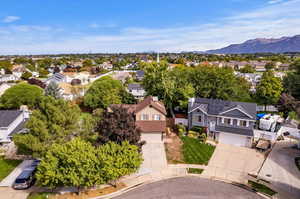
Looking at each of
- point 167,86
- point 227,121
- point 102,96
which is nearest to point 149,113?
point 167,86

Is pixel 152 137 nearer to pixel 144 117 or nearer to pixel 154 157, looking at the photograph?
pixel 144 117

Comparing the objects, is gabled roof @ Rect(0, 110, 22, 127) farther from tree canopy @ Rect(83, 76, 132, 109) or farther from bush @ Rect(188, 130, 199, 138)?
bush @ Rect(188, 130, 199, 138)

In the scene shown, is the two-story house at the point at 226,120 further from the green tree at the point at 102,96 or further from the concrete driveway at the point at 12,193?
the concrete driveway at the point at 12,193

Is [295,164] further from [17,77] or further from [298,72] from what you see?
[17,77]

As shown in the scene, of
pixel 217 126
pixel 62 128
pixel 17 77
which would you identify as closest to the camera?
pixel 62 128

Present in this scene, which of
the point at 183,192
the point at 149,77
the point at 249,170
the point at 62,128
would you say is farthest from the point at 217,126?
the point at 62,128

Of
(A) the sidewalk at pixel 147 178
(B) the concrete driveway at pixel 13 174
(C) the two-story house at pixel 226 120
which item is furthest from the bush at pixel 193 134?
(B) the concrete driveway at pixel 13 174

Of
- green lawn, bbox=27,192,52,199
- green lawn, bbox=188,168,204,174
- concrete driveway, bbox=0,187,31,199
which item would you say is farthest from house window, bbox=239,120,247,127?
concrete driveway, bbox=0,187,31,199
